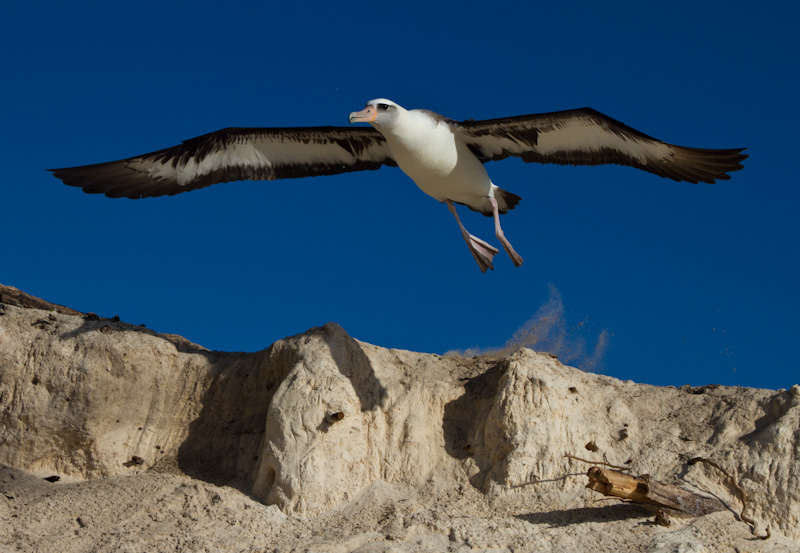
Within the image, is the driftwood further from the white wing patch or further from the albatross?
the white wing patch

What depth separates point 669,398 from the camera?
10.9m

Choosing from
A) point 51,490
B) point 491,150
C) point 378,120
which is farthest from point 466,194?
point 51,490

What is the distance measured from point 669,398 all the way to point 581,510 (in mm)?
2729

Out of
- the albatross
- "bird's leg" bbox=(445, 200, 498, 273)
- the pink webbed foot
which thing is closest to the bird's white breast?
the albatross

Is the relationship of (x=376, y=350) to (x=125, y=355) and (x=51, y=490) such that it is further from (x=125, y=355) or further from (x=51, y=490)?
(x=51, y=490)

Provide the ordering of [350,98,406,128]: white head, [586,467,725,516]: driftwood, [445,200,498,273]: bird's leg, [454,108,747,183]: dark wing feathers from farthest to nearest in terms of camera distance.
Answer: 1. [445,200,498,273]: bird's leg
2. [350,98,406,128]: white head
3. [454,108,747,183]: dark wing feathers
4. [586,467,725,516]: driftwood

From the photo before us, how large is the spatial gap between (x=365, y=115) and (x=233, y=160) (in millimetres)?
2348

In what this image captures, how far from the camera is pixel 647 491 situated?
8.35m

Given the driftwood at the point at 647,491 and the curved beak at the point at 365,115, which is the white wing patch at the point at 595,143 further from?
the driftwood at the point at 647,491

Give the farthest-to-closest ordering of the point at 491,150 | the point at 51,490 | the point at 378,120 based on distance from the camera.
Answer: the point at 491,150, the point at 378,120, the point at 51,490

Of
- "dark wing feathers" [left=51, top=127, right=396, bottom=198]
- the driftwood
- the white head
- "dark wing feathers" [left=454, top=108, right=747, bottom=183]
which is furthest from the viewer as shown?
"dark wing feathers" [left=51, top=127, right=396, bottom=198]

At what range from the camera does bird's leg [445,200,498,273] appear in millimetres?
12055

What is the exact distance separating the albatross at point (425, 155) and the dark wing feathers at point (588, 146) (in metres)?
0.01

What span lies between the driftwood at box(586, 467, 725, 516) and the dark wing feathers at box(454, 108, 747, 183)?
422cm
